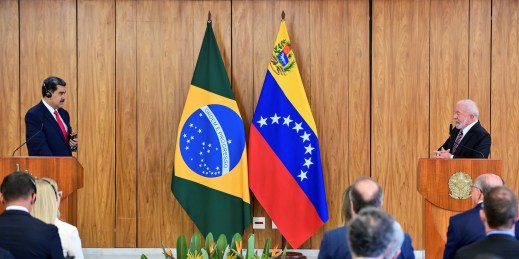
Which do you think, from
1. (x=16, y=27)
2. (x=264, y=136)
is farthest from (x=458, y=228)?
(x=16, y=27)

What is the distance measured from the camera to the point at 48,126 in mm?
6641

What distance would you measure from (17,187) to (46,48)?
437 centimetres

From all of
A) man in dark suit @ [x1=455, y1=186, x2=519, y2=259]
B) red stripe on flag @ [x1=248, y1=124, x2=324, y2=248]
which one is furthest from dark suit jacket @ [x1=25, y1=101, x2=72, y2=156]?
man in dark suit @ [x1=455, y1=186, x2=519, y2=259]

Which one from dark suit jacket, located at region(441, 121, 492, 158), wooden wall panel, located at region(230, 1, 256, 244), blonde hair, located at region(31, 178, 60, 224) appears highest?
wooden wall panel, located at region(230, 1, 256, 244)

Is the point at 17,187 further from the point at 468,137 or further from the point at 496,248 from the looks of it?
the point at 468,137

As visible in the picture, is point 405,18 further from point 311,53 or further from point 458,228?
point 458,228

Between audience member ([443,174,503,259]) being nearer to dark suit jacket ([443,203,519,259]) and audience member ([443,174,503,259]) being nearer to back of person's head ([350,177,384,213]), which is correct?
dark suit jacket ([443,203,519,259])

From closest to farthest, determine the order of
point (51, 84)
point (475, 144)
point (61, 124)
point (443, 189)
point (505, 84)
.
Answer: point (443, 189)
point (475, 144)
point (51, 84)
point (61, 124)
point (505, 84)

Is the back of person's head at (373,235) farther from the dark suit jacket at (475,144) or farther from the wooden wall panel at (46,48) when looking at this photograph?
the wooden wall panel at (46,48)

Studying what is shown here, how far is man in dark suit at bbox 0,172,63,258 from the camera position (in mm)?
3875

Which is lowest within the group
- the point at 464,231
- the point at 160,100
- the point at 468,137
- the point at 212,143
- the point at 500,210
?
the point at 464,231

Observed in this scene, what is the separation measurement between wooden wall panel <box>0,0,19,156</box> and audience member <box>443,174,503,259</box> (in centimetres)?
517

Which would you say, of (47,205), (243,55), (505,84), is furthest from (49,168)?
(505,84)

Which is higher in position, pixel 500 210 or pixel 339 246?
pixel 500 210
